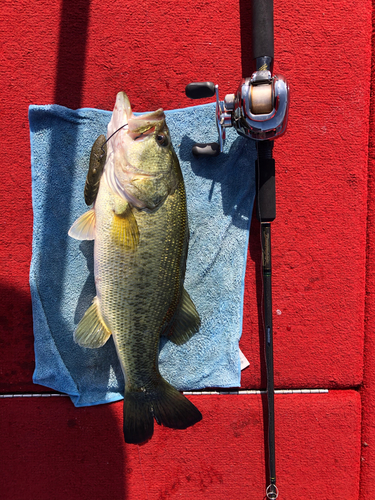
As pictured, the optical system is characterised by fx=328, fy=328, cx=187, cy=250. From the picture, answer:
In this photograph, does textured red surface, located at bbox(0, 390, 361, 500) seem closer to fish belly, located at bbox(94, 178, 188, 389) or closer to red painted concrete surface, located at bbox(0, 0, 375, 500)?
red painted concrete surface, located at bbox(0, 0, 375, 500)

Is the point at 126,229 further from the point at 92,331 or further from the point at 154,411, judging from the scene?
the point at 154,411

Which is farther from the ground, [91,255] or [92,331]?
[91,255]

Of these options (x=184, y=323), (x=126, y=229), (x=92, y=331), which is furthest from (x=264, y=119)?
(x=92, y=331)

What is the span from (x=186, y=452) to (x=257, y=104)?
197 cm

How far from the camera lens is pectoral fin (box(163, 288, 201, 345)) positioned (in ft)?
5.83

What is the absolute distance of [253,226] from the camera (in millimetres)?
1992

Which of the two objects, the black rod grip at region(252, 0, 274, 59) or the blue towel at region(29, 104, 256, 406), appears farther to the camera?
the blue towel at region(29, 104, 256, 406)

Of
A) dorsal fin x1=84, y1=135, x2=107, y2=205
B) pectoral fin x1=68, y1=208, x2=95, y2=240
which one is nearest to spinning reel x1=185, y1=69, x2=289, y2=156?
dorsal fin x1=84, y1=135, x2=107, y2=205

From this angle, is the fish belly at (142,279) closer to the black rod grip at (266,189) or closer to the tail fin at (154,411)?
the tail fin at (154,411)

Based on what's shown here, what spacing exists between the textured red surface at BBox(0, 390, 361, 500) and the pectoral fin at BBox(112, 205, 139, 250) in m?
1.03

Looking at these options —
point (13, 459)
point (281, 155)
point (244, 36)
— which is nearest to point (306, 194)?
point (281, 155)

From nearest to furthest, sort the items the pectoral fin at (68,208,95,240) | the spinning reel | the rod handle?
the spinning reel
the pectoral fin at (68,208,95,240)
the rod handle

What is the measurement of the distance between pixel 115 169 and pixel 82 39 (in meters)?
0.98

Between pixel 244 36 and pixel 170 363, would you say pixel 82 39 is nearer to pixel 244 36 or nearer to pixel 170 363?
pixel 244 36
